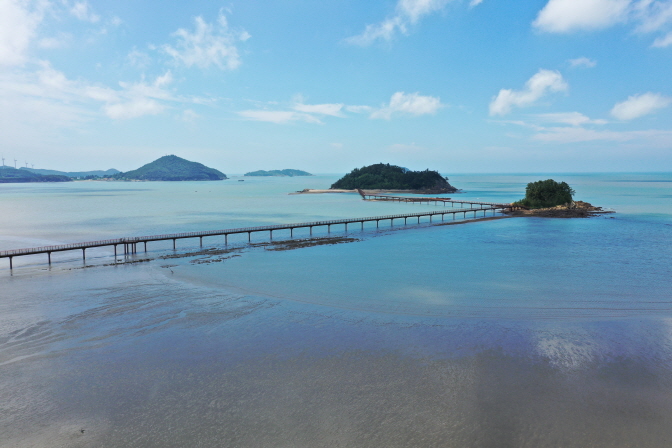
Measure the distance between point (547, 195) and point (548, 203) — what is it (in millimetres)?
2181

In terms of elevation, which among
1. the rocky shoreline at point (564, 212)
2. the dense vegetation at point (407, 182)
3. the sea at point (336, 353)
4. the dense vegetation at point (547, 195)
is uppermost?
the dense vegetation at point (407, 182)

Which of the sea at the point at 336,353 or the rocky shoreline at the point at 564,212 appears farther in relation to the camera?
the rocky shoreline at the point at 564,212

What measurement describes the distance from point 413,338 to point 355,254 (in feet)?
78.6

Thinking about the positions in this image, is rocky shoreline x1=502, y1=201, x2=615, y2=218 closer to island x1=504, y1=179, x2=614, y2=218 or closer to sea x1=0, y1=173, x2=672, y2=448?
island x1=504, y1=179, x2=614, y2=218

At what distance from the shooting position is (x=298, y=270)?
1415 inches

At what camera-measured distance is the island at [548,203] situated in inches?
3295

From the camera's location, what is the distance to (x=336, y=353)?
1850 cm

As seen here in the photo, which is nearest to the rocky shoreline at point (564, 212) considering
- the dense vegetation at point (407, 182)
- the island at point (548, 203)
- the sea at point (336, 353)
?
the island at point (548, 203)

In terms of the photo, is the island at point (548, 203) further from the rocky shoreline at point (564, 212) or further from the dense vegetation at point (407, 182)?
the dense vegetation at point (407, 182)

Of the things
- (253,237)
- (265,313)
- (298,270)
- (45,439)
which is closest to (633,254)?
(298,270)

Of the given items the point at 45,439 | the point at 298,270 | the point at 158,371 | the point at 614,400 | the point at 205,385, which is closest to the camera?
the point at 45,439

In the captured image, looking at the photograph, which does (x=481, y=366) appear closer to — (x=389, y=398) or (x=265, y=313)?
(x=389, y=398)

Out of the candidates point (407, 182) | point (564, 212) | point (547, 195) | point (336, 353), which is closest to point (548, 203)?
point (547, 195)

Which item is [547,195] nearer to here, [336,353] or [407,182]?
[336,353]
